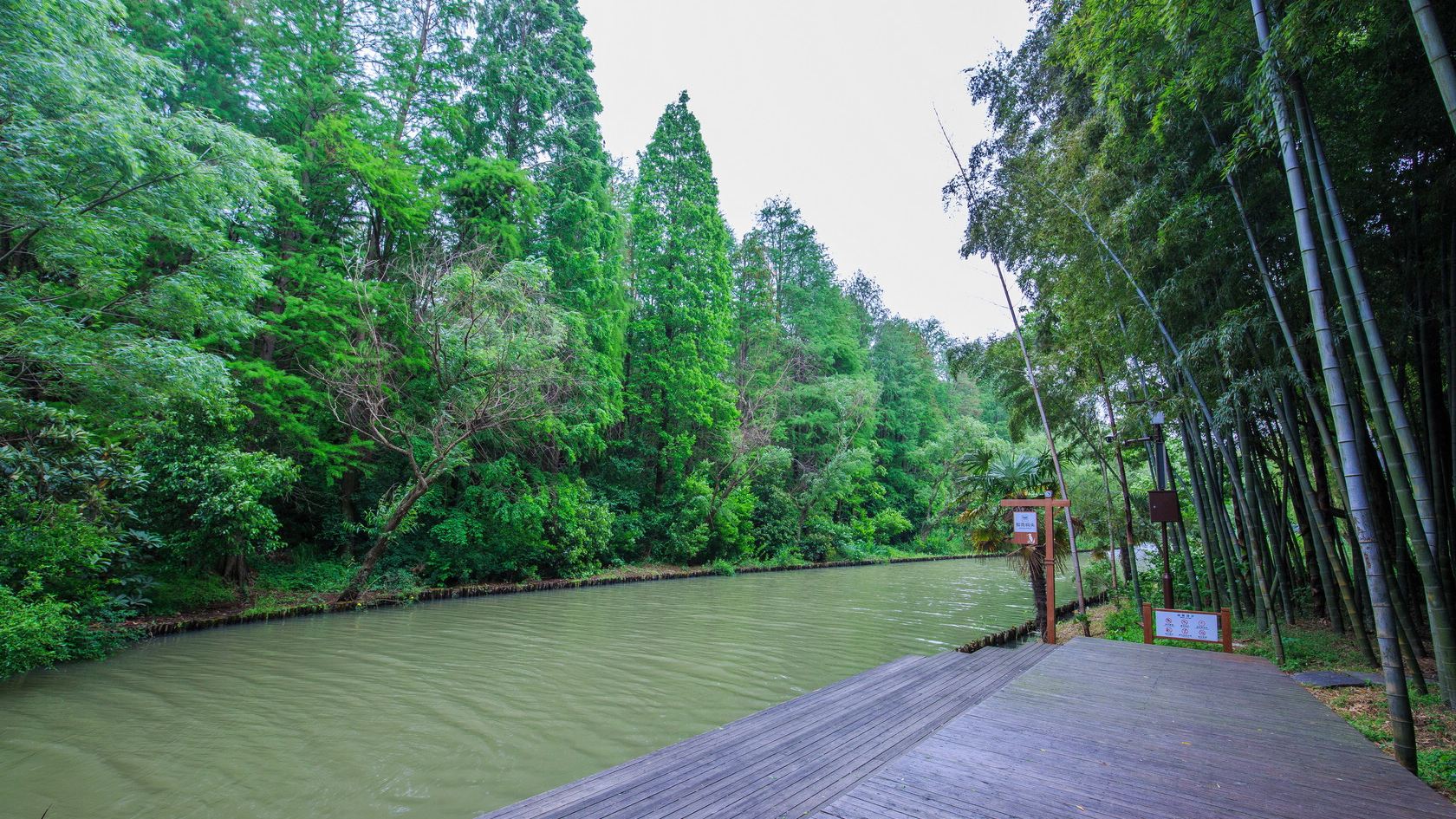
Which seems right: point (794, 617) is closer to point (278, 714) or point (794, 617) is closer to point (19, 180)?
point (278, 714)

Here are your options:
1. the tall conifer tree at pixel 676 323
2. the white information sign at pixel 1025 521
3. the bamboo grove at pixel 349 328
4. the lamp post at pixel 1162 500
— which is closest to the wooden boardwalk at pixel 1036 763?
the lamp post at pixel 1162 500

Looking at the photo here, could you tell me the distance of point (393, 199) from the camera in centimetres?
1164

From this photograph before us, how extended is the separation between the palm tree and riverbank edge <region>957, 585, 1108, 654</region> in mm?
320

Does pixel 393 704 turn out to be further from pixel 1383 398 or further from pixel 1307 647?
pixel 1307 647

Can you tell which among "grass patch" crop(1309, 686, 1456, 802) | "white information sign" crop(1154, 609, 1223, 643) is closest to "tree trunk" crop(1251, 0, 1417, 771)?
"grass patch" crop(1309, 686, 1456, 802)

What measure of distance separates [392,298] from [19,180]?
6121mm

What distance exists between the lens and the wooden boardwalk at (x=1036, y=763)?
2.42 meters

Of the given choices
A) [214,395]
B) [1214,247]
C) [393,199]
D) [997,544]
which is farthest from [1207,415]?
[393,199]

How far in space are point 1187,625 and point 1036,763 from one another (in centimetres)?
416

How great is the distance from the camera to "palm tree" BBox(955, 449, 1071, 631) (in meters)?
8.59

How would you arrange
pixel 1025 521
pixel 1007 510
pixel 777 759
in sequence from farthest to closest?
1. pixel 1007 510
2. pixel 1025 521
3. pixel 777 759

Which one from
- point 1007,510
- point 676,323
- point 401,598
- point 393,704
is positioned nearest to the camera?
point 393,704

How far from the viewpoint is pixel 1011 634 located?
7805 millimetres

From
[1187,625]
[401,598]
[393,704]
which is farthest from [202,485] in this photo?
[1187,625]
